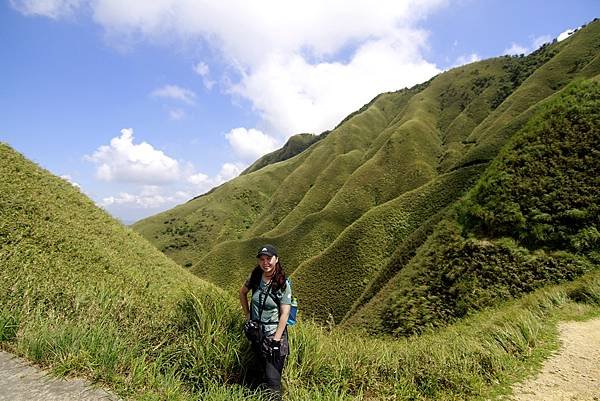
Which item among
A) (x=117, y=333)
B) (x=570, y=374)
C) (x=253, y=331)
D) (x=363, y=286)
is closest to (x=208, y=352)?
(x=253, y=331)

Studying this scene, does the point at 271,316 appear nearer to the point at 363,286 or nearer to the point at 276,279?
the point at 276,279

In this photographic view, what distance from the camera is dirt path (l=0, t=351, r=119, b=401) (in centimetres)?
501

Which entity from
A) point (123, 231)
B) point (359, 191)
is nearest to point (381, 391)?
point (123, 231)

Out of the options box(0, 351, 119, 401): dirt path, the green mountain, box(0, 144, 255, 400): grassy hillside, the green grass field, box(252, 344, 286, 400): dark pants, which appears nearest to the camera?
box(0, 351, 119, 401): dirt path

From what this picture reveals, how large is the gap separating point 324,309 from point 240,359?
53162mm

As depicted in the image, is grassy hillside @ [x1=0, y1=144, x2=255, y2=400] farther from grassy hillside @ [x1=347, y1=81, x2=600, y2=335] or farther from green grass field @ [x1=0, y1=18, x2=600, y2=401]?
grassy hillside @ [x1=347, y1=81, x2=600, y2=335]

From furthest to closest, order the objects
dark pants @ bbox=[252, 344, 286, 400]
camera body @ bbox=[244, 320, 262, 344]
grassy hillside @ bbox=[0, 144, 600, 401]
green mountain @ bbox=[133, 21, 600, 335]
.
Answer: green mountain @ bbox=[133, 21, 600, 335], camera body @ bbox=[244, 320, 262, 344], dark pants @ bbox=[252, 344, 286, 400], grassy hillside @ bbox=[0, 144, 600, 401]

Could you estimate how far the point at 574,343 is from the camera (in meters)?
9.81

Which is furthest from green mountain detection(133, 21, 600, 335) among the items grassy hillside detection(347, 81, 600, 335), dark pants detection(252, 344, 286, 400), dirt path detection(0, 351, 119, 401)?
dirt path detection(0, 351, 119, 401)

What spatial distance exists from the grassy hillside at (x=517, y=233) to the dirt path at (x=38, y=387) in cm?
2818

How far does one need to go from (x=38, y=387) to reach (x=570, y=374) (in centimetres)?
1035

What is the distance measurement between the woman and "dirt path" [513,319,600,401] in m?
4.83

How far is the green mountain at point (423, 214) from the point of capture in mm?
30922

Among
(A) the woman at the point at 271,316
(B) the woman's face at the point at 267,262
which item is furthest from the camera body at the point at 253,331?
(B) the woman's face at the point at 267,262
